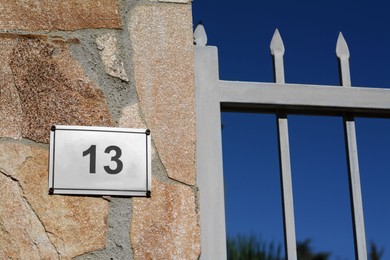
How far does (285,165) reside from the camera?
183cm

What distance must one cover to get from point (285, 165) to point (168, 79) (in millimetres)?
399

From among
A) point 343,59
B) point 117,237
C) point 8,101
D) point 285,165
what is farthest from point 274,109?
point 8,101

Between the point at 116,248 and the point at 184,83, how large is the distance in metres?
0.44

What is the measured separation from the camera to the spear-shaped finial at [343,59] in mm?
1948

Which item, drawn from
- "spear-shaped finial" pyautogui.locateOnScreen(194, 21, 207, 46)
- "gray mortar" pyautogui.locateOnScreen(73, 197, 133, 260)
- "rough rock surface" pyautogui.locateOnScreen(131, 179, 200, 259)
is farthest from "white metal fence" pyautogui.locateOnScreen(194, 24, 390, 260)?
"gray mortar" pyautogui.locateOnScreen(73, 197, 133, 260)

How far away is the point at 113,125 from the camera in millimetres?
1613

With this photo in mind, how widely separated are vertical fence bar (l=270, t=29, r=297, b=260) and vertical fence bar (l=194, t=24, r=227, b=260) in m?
0.18

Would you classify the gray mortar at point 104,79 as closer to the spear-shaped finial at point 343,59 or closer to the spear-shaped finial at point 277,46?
the spear-shaped finial at point 277,46

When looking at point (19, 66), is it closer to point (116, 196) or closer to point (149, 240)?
point (116, 196)

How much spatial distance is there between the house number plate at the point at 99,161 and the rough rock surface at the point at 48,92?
0.11 ft

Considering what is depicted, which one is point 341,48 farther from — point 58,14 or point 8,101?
point 8,101

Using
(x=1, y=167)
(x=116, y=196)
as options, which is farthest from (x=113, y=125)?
(x=1, y=167)

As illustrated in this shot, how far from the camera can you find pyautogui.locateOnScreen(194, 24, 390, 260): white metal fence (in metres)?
1.71

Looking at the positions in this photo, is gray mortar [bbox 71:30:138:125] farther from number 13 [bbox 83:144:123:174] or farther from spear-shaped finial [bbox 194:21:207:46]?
spear-shaped finial [bbox 194:21:207:46]
